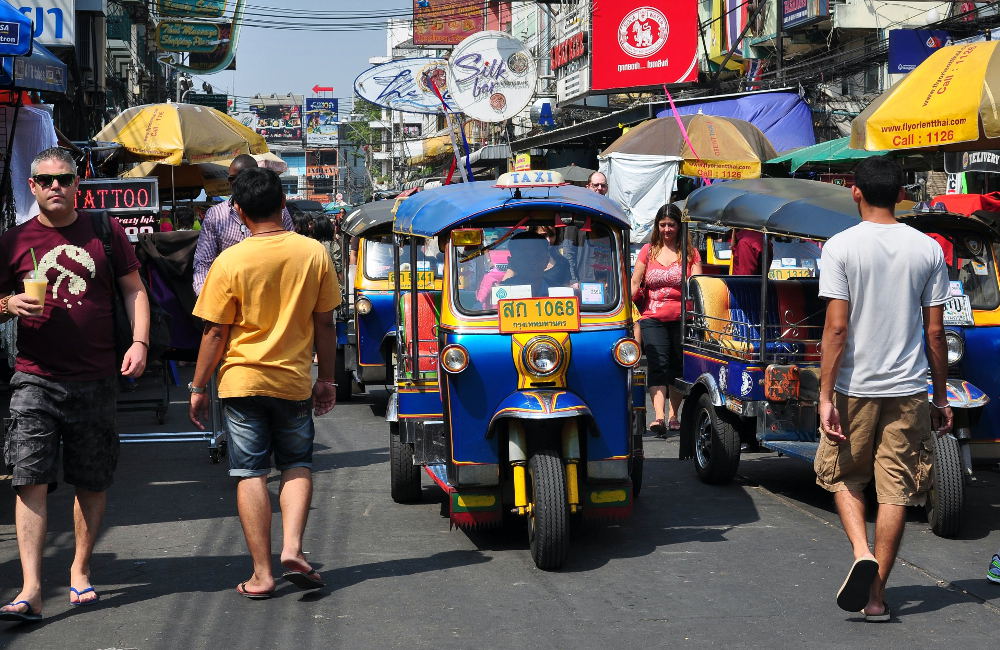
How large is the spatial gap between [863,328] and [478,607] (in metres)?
2.17

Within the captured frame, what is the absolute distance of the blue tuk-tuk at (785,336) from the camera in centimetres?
749

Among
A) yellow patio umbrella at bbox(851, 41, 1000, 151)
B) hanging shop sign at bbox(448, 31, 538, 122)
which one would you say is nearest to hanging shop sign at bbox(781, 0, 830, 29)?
hanging shop sign at bbox(448, 31, 538, 122)

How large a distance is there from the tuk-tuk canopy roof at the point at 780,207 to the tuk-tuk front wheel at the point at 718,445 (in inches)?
52.5

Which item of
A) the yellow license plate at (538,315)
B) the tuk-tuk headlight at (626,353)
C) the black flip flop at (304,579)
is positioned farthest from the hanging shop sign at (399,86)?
the black flip flop at (304,579)

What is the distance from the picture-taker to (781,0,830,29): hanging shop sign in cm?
2616

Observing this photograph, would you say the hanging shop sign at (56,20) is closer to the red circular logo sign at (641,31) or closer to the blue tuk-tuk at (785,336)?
the blue tuk-tuk at (785,336)

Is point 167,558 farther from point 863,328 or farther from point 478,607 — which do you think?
point 863,328

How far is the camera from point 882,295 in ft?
17.5

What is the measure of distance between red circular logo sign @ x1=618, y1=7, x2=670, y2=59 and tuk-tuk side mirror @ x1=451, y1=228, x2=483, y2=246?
20175 millimetres

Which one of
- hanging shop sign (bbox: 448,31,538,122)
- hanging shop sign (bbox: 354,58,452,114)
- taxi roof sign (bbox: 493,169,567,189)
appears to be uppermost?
hanging shop sign (bbox: 354,58,452,114)

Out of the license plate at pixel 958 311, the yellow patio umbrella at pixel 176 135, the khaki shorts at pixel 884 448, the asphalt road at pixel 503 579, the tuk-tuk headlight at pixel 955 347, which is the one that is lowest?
the asphalt road at pixel 503 579

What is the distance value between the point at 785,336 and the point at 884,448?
3.40 metres

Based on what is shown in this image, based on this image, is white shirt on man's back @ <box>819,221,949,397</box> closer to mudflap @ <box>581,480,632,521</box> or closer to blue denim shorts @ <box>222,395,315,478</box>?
mudflap @ <box>581,480,632,521</box>

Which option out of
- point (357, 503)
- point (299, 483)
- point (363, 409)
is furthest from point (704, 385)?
point (363, 409)
